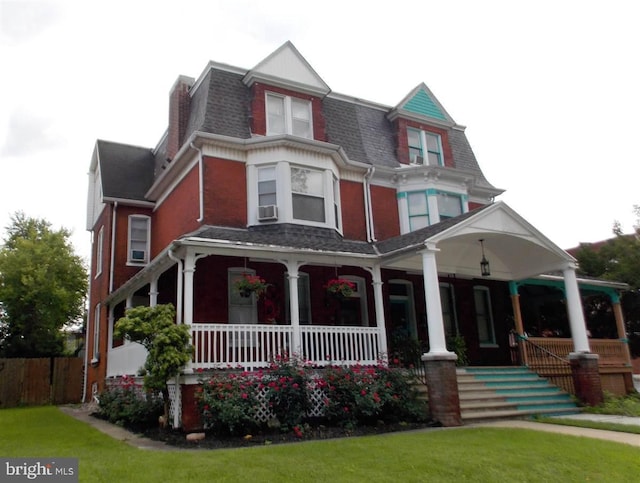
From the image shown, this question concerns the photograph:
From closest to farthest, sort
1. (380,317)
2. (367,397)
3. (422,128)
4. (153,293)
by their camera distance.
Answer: (367,397) → (153,293) → (380,317) → (422,128)

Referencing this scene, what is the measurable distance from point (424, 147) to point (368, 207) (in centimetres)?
381

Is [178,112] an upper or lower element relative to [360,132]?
upper

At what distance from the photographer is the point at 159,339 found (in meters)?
9.92

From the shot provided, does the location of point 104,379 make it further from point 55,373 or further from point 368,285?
point 368,285

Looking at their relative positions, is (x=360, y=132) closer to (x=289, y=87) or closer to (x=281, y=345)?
→ (x=289, y=87)

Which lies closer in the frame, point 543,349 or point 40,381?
point 543,349

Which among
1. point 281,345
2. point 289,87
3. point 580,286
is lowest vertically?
point 281,345

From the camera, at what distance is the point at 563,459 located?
23.9 ft

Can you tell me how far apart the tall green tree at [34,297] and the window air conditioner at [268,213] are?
16.2 meters

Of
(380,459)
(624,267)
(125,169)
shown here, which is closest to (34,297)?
(125,169)

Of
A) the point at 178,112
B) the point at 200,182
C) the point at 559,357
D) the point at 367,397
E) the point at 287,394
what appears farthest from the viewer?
the point at 178,112

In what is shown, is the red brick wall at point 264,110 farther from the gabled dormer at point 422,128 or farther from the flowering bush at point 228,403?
the flowering bush at point 228,403

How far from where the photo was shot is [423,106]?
19000 mm

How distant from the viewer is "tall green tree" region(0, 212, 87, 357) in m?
25.1
